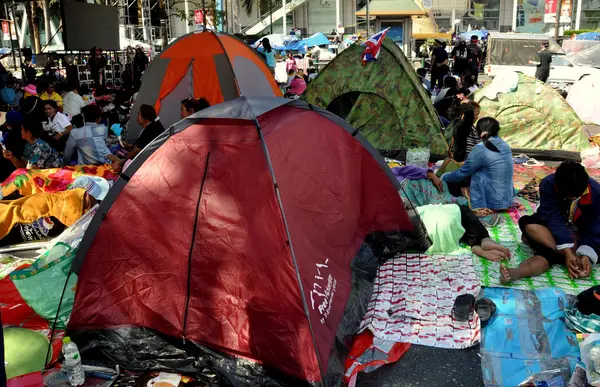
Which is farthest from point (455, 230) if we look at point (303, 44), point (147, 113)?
point (303, 44)

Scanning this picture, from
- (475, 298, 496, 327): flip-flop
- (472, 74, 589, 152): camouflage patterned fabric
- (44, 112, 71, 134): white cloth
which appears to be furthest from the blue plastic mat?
(44, 112, 71, 134): white cloth

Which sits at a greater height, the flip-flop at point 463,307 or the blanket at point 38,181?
the blanket at point 38,181

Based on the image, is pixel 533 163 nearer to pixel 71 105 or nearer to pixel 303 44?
pixel 71 105

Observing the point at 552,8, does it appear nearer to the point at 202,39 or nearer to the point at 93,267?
the point at 202,39

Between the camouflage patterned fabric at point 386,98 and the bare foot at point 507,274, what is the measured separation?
3.36 m

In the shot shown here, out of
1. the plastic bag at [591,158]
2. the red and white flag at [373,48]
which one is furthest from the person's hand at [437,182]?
the plastic bag at [591,158]

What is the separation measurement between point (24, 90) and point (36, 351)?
10272mm

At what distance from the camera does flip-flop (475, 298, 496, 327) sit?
12.8 feet

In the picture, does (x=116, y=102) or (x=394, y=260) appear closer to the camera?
(x=394, y=260)

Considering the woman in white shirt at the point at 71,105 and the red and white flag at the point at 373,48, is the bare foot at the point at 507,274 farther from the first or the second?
the woman in white shirt at the point at 71,105

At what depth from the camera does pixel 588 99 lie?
10406 mm

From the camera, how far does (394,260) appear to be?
494 centimetres

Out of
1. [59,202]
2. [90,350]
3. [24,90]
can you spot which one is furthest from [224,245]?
[24,90]

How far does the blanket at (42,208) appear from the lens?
5656mm
